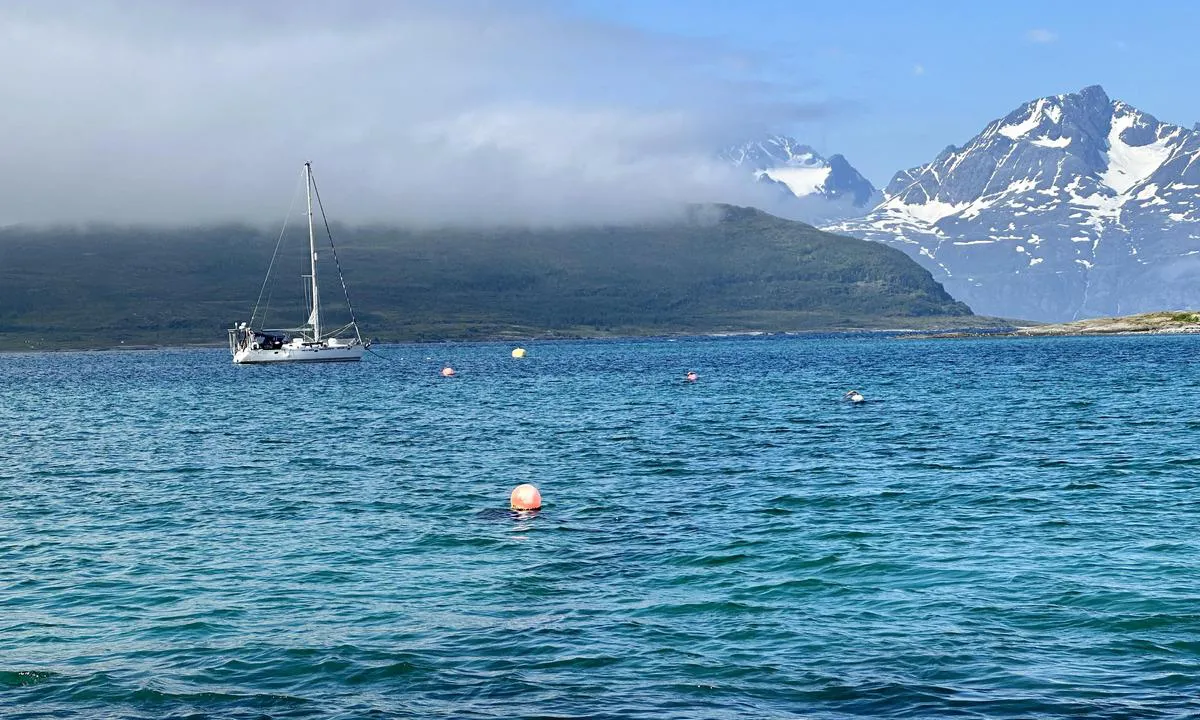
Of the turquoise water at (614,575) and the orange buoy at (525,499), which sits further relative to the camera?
the orange buoy at (525,499)

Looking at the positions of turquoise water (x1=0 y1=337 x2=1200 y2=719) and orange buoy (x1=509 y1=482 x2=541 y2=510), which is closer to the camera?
turquoise water (x1=0 y1=337 x2=1200 y2=719)

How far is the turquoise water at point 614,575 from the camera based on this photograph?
23656 millimetres

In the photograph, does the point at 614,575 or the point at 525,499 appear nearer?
the point at 614,575

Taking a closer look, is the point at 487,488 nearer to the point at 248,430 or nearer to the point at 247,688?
the point at 247,688

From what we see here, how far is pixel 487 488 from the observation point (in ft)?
167

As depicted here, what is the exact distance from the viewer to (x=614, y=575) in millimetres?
33406

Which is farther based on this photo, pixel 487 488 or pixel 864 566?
pixel 487 488

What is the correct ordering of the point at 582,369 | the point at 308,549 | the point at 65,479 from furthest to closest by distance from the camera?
the point at 582,369
the point at 65,479
the point at 308,549

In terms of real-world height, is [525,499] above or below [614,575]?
above

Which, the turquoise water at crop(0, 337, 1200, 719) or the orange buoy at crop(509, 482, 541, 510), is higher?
the orange buoy at crop(509, 482, 541, 510)

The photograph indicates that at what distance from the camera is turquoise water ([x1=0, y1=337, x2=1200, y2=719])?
77.6ft

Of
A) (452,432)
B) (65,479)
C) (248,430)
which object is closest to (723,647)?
(65,479)

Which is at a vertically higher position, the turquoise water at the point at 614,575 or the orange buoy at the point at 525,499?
the orange buoy at the point at 525,499

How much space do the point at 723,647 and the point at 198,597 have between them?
14029 millimetres
